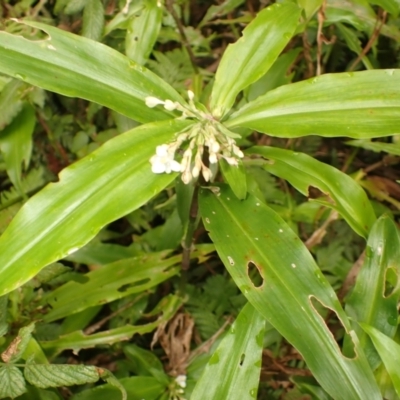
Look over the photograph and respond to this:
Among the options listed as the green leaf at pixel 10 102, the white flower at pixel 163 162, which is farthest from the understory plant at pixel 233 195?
the green leaf at pixel 10 102

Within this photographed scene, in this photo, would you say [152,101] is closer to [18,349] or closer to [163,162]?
[163,162]

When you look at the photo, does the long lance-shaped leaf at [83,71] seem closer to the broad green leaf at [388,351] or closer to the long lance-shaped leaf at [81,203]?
the long lance-shaped leaf at [81,203]

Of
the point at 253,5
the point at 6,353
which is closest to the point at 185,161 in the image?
the point at 6,353

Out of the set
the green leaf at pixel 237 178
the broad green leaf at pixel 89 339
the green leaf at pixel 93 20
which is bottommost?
the broad green leaf at pixel 89 339

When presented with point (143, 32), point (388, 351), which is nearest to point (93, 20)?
point (143, 32)

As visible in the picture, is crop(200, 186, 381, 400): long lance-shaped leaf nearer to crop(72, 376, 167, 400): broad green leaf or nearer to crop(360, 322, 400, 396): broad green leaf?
crop(360, 322, 400, 396): broad green leaf

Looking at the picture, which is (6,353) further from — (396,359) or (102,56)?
(396,359)
